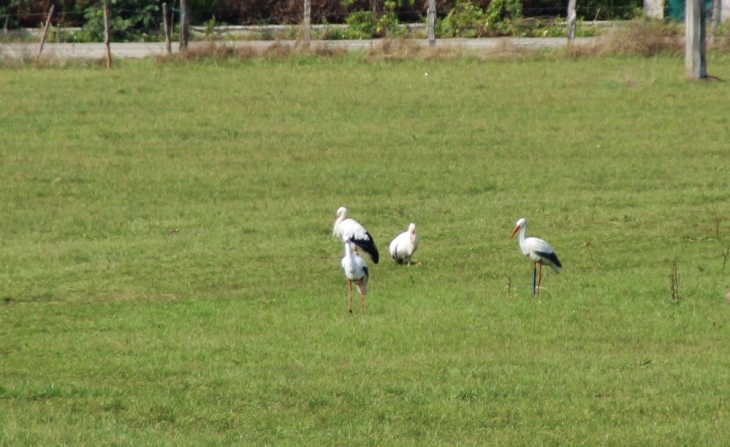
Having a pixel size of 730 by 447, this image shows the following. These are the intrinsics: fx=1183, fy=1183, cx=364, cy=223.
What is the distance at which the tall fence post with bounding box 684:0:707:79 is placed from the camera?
28656mm

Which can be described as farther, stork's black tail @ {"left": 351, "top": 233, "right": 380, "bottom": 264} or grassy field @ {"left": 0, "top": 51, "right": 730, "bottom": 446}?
stork's black tail @ {"left": 351, "top": 233, "right": 380, "bottom": 264}

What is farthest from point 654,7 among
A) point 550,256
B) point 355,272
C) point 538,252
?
point 355,272

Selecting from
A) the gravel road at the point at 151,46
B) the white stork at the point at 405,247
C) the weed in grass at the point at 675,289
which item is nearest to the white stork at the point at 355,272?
the white stork at the point at 405,247

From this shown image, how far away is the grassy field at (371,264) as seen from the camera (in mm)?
9602

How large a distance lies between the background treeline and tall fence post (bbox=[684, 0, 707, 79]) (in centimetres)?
1390

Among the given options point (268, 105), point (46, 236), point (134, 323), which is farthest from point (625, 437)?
point (268, 105)

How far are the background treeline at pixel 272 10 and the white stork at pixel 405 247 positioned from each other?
2799 cm

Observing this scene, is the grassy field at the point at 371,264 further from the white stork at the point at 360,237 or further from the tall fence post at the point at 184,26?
the tall fence post at the point at 184,26

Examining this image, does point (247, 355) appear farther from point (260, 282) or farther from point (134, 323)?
point (260, 282)

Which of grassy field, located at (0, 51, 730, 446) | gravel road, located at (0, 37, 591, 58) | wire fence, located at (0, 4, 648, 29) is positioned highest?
wire fence, located at (0, 4, 648, 29)

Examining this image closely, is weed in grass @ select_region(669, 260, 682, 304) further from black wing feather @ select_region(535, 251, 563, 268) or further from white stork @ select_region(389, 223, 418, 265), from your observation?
white stork @ select_region(389, 223, 418, 265)

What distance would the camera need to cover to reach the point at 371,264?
16.1m

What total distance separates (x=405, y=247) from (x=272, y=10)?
107 ft

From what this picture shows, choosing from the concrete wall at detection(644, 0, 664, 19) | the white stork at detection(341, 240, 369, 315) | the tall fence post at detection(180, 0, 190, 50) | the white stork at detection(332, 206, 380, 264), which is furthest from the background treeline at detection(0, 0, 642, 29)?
the white stork at detection(341, 240, 369, 315)
